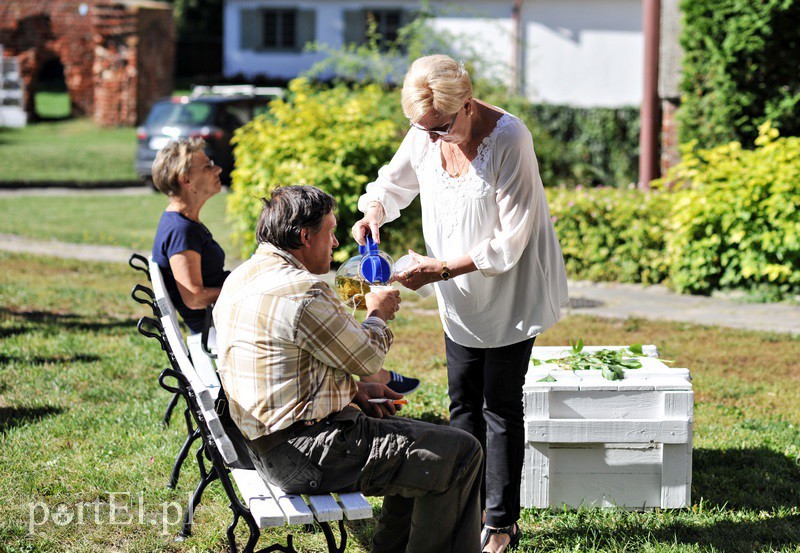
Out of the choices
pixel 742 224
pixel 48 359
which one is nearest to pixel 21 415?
pixel 48 359

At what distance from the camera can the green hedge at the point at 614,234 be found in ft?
28.7

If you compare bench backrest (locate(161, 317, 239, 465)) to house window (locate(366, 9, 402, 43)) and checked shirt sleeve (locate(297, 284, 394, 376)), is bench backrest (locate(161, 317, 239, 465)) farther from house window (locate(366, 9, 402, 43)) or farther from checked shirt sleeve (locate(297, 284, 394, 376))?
house window (locate(366, 9, 402, 43))

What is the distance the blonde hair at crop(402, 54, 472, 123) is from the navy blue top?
1.59 metres

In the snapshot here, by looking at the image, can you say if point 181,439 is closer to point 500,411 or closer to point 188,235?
point 188,235

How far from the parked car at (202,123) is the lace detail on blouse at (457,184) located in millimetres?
13017

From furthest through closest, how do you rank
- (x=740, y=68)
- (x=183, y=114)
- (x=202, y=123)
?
(x=183, y=114) < (x=202, y=123) < (x=740, y=68)

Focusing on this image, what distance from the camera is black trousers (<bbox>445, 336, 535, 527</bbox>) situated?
3654mm

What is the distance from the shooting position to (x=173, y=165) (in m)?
4.62

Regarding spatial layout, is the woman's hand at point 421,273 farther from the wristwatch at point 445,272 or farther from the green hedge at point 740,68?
the green hedge at point 740,68

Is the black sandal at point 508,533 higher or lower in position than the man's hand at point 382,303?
lower

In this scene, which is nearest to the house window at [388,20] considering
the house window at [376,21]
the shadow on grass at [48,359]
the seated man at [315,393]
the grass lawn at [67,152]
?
the house window at [376,21]

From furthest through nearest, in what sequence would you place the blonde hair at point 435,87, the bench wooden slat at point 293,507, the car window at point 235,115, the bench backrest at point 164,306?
the car window at point 235,115, the bench backrest at point 164,306, the blonde hair at point 435,87, the bench wooden slat at point 293,507

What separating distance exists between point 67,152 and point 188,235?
708 inches

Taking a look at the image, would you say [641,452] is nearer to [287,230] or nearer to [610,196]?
[287,230]
